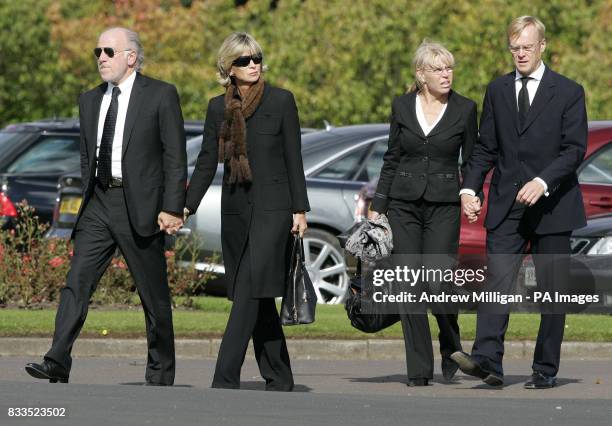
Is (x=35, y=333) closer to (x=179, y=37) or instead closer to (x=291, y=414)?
(x=291, y=414)

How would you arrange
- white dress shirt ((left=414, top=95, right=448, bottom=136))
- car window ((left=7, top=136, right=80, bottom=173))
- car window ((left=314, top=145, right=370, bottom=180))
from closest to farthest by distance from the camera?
white dress shirt ((left=414, top=95, right=448, bottom=136)), car window ((left=314, top=145, right=370, bottom=180)), car window ((left=7, top=136, right=80, bottom=173))

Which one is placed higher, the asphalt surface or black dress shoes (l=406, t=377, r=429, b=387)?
the asphalt surface

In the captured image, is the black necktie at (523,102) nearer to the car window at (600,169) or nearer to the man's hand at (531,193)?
the man's hand at (531,193)

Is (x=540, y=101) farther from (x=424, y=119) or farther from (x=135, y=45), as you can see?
(x=135, y=45)

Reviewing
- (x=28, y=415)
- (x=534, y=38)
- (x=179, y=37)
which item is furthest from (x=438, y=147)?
(x=179, y=37)

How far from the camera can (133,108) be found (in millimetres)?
9711

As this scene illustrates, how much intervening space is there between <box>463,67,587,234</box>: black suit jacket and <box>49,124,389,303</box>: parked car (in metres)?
5.66

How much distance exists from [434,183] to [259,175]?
1152mm

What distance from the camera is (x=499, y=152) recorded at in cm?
1013

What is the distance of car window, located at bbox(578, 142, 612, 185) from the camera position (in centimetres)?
1452

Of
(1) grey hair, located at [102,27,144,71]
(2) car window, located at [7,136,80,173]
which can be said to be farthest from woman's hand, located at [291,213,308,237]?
(2) car window, located at [7,136,80,173]

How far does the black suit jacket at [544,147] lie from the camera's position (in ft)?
32.6

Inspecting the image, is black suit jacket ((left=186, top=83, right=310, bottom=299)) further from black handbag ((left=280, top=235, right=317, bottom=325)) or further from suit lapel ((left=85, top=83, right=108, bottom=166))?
suit lapel ((left=85, top=83, right=108, bottom=166))

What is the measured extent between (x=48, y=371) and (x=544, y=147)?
2969 millimetres
